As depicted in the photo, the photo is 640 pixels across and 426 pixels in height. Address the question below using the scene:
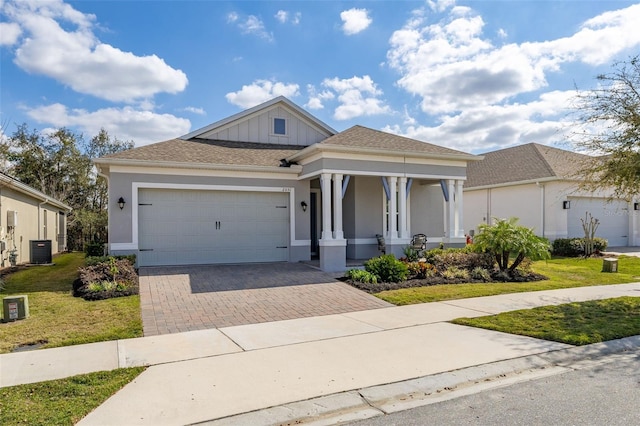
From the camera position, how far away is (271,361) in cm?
520

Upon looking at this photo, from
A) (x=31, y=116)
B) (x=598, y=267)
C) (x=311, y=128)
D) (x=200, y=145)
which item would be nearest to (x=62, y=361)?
(x=200, y=145)

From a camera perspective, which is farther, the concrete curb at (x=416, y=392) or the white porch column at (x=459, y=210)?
the white porch column at (x=459, y=210)

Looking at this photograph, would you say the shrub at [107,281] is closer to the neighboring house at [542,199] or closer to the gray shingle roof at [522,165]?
the neighboring house at [542,199]

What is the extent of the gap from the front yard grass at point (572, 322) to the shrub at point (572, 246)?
10.4 metres

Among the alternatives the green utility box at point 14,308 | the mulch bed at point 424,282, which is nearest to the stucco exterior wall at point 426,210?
the mulch bed at point 424,282

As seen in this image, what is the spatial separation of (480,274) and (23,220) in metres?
17.0

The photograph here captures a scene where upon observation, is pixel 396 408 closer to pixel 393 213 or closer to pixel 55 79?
pixel 393 213

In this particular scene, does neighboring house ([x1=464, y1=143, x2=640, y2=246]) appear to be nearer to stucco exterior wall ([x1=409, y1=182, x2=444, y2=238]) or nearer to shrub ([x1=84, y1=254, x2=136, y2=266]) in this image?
stucco exterior wall ([x1=409, y1=182, x2=444, y2=238])

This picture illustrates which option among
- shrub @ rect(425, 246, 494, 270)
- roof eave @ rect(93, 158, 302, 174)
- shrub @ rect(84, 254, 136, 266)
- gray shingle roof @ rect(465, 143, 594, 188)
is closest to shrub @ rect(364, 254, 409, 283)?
shrub @ rect(425, 246, 494, 270)

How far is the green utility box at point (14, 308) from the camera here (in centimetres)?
711

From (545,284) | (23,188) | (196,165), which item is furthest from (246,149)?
(545,284)

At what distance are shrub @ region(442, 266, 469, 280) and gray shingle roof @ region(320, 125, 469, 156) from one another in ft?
13.3

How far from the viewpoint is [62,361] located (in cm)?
519

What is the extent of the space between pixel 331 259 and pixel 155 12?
851 centimetres
